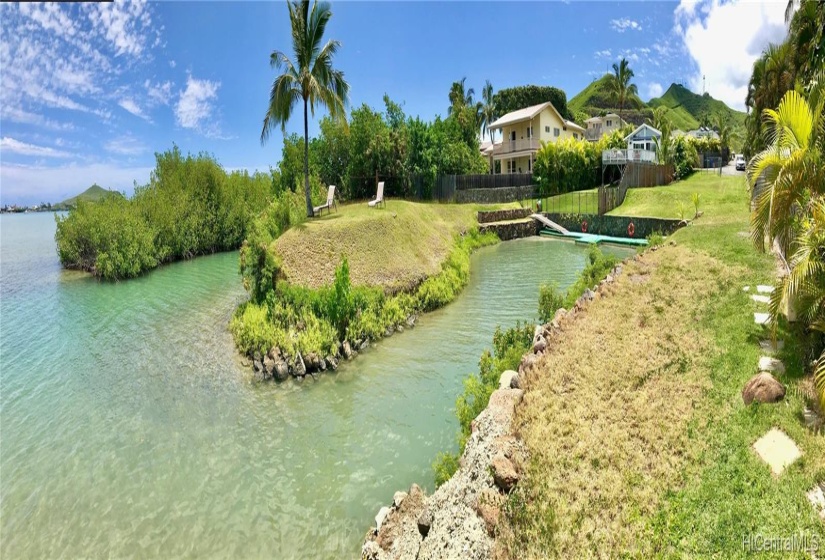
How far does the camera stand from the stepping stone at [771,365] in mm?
6227

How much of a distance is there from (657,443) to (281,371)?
9005 millimetres

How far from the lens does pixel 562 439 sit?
536 cm

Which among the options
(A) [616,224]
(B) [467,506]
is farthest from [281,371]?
(A) [616,224]

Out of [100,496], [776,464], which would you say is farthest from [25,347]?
[776,464]

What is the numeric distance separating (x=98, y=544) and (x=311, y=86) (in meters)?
17.0

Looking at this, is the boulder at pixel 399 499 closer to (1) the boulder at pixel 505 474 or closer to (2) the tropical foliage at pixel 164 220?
(1) the boulder at pixel 505 474

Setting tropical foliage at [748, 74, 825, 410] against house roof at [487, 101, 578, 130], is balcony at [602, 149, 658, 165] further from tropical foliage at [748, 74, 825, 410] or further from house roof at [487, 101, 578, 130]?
tropical foliage at [748, 74, 825, 410]

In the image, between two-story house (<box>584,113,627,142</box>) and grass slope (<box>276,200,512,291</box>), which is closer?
grass slope (<box>276,200,512,291</box>)

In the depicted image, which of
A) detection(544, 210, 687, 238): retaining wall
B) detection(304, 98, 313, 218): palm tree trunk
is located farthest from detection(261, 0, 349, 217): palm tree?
detection(544, 210, 687, 238): retaining wall

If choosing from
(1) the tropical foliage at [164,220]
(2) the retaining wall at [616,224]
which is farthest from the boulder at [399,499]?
(1) the tropical foliage at [164,220]

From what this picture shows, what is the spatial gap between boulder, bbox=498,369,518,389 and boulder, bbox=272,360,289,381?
6.12 m

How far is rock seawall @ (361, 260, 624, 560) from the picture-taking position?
4.59 m

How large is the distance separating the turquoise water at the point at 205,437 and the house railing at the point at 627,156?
90.4ft

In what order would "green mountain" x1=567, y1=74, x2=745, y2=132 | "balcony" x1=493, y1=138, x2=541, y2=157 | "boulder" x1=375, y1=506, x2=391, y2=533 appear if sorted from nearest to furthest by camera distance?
"boulder" x1=375, y1=506, x2=391, y2=533
"balcony" x1=493, y1=138, x2=541, y2=157
"green mountain" x1=567, y1=74, x2=745, y2=132
